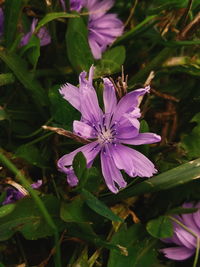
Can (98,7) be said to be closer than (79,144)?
No

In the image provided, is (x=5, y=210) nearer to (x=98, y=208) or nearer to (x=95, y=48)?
(x=98, y=208)

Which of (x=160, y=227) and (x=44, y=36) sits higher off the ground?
(x=44, y=36)

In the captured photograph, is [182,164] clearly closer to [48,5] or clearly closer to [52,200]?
[52,200]

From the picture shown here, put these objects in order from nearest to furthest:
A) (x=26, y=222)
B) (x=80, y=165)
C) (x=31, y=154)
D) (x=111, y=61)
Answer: (x=80, y=165), (x=26, y=222), (x=31, y=154), (x=111, y=61)

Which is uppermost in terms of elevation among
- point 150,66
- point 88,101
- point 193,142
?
point 88,101

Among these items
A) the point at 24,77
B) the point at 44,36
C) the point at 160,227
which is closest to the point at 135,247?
the point at 160,227

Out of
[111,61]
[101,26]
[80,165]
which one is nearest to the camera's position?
[80,165]
